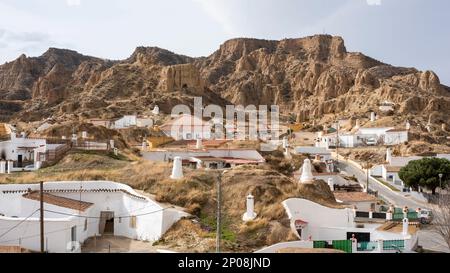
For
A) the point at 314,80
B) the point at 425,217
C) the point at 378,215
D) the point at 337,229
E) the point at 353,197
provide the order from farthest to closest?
the point at 314,80 → the point at 353,197 → the point at 425,217 → the point at 378,215 → the point at 337,229

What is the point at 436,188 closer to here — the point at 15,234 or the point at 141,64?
the point at 15,234

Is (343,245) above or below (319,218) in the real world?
below

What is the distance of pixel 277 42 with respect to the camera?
5797 inches

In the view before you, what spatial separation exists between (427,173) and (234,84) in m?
83.5

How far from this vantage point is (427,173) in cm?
2986

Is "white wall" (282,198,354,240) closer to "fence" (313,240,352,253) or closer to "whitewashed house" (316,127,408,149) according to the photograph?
"fence" (313,240,352,253)

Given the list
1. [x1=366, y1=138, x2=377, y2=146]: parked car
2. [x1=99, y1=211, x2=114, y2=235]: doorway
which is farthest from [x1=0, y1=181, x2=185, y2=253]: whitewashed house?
[x1=366, y1=138, x2=377, y2=146]: parked car

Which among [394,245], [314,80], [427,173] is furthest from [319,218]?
[314,80]

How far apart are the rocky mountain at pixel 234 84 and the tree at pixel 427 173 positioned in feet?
102

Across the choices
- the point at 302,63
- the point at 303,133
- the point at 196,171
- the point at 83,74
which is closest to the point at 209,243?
the point at 196,171

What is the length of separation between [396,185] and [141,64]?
4834 cm

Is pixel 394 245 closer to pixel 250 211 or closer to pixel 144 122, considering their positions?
pixel 250 211

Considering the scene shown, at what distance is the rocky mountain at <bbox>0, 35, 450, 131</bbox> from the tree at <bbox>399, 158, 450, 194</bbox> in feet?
102

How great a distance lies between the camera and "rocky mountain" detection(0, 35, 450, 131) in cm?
6462
